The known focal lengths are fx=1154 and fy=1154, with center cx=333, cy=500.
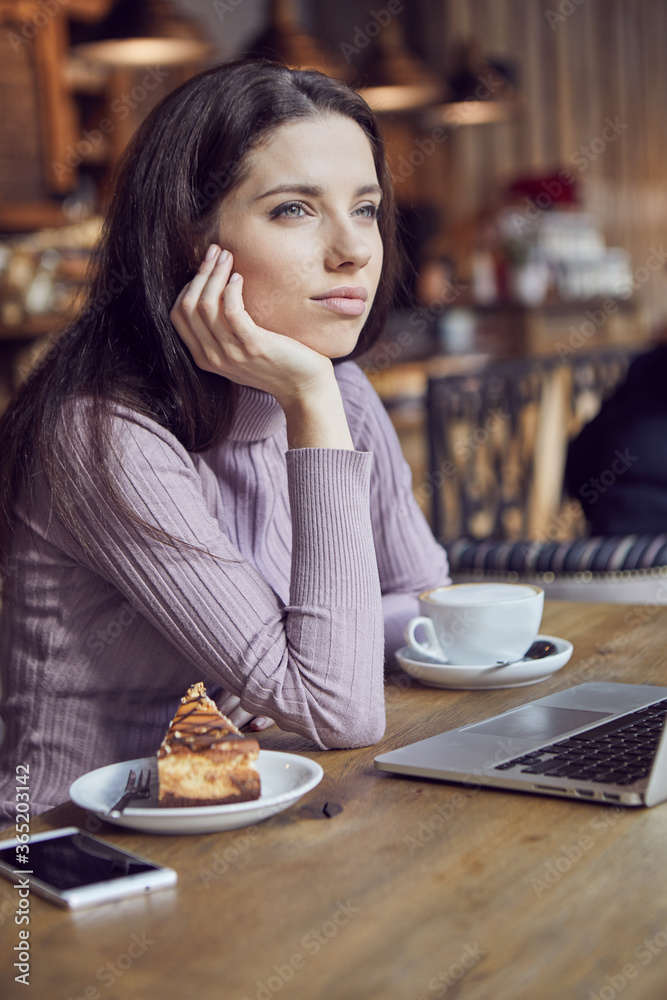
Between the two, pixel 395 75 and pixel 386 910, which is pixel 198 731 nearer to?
pixel 386 910

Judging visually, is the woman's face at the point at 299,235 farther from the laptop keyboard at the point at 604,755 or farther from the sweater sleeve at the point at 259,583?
the laptop keyboard at the point at 604,755

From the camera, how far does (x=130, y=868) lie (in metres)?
0.69

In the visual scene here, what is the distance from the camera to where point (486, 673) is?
109cm

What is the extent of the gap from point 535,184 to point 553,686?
18.2 ft

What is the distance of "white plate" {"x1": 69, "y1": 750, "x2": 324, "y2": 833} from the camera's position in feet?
2.45

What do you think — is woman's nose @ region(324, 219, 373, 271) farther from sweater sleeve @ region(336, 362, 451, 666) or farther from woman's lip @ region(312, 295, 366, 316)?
sweater sleeve @ region(336, 362, 451, 666)

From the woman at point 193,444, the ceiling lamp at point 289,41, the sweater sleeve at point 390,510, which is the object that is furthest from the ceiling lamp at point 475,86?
the woman at point 193,444

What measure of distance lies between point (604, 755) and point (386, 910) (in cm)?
27

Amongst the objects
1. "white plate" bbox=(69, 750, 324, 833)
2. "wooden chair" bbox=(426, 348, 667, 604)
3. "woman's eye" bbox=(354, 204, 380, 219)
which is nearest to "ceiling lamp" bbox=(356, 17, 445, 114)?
"wooden chair" bbox=(426, 348, 667, 604)

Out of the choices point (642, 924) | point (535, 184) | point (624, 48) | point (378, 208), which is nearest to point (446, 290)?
point (535, 184)

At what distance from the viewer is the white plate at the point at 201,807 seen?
75 cm

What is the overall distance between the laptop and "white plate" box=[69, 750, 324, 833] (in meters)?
0.08

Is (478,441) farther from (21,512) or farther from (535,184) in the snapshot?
(535,184)

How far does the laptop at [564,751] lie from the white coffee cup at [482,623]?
10 centimetres
